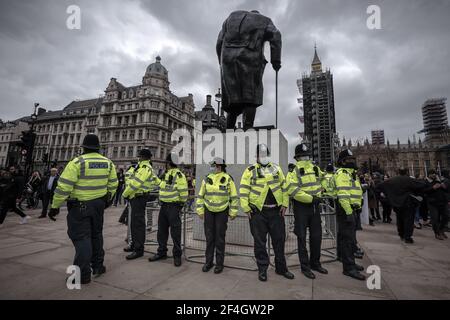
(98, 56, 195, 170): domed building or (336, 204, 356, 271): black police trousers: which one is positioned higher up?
(98, 56, 195, 170): domed building

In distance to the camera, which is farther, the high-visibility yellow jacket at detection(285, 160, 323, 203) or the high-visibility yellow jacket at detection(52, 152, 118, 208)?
the high-visibility yellow jacket at detection(285, 160, 323, 203)

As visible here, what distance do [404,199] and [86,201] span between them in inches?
287

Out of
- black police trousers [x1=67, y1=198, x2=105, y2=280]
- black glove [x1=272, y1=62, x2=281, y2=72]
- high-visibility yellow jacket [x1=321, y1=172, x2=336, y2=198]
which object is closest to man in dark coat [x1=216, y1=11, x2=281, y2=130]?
black glove [x1=272, y1=62, x2=281, y2=72]

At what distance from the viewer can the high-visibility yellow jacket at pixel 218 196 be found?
143 inches

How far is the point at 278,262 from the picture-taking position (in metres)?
3.32

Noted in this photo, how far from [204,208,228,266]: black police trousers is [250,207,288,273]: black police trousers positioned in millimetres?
520

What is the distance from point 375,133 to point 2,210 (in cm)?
17182

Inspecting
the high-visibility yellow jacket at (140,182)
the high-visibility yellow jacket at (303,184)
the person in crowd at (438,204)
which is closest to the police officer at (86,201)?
the high-visibility yellow jacket at (140,182)

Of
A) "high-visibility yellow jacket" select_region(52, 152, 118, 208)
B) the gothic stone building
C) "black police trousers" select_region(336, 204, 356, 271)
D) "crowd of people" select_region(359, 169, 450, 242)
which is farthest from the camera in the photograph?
the gothic stone building

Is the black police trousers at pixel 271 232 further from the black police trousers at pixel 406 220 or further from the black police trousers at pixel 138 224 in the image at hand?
the black police trousers at pixel 406 220

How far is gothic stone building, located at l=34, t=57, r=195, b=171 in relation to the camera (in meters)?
49.3

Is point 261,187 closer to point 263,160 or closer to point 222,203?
point 263,160

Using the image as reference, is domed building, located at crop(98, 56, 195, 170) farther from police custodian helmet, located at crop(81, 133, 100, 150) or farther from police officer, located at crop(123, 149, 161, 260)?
police custodian helmet, located at crop(81, 133, 100, 150)

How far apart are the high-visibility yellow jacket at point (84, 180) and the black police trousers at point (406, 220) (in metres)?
7.04
